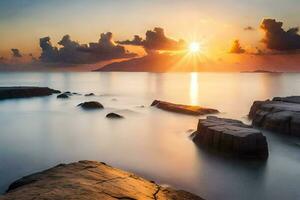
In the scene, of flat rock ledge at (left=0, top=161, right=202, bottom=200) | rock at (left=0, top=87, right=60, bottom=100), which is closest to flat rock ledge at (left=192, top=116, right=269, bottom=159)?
flat rock ledge at (left=0, top=161, right=202, bottom=200)

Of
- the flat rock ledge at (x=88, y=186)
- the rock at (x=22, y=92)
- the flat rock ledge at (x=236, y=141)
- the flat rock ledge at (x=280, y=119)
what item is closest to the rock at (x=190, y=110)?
the flat rock ledge at (x=280, y=119)

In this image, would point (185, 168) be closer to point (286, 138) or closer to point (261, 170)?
point (261, 170)

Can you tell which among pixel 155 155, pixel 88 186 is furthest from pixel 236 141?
pixel 88 186

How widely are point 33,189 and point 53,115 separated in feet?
141

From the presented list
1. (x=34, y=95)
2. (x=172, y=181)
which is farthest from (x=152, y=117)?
(x=34, y=95)

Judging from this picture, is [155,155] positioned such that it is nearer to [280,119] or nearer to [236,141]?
[236,141]

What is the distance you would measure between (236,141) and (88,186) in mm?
13510

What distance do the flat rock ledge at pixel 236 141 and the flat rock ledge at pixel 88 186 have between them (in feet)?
29.6

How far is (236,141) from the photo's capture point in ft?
71.3

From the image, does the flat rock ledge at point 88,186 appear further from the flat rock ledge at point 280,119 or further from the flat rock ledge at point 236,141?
the flat rock ledge at point 280,119

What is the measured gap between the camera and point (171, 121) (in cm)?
4025

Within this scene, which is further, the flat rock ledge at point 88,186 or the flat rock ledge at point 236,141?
the flat rock ledge at point 236,141

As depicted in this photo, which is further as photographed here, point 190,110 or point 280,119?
point 190,110

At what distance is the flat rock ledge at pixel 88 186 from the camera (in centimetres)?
973
